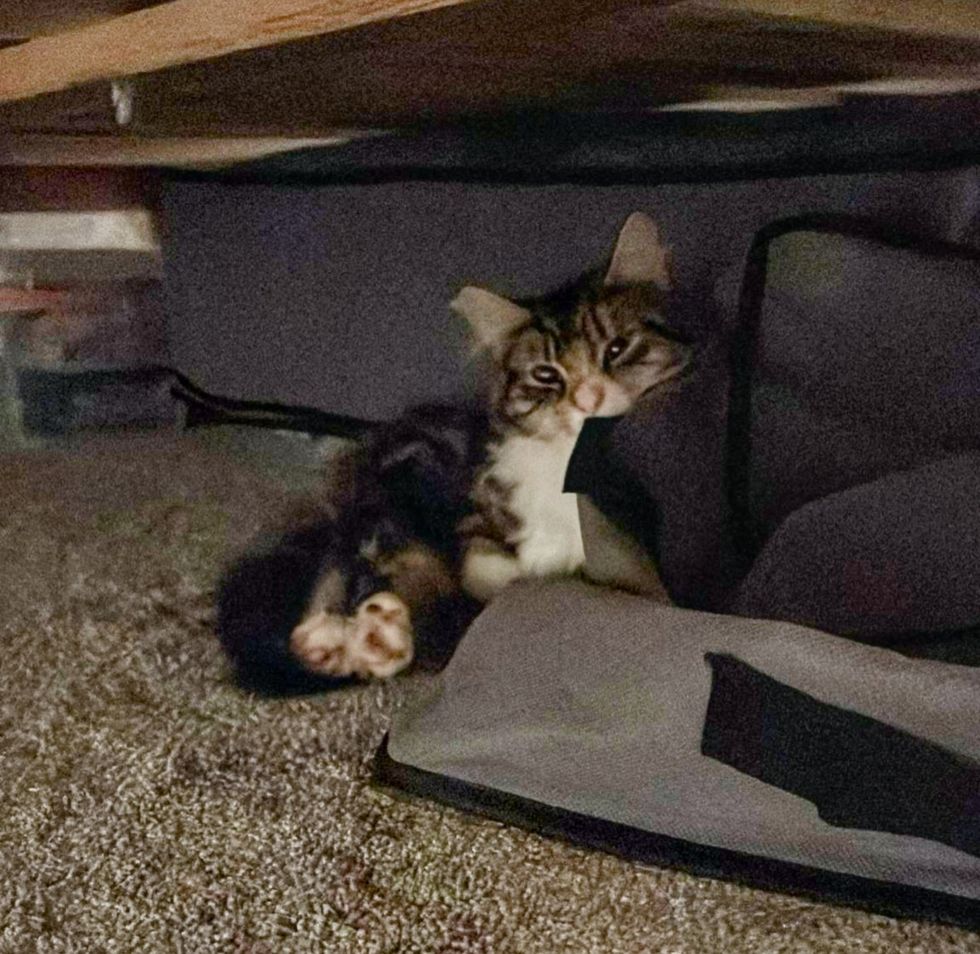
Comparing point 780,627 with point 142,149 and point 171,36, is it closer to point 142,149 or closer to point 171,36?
point 171,36

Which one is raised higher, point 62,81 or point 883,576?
point 62,81

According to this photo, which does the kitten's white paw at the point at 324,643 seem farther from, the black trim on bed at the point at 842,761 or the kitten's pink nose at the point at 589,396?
the black trim on bed at the point at 842,761

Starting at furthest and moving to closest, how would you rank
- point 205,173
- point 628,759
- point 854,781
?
point 205,173, point 628,759, point 854,781

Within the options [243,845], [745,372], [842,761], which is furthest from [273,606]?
[842,761]

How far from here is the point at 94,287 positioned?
5.42 ft

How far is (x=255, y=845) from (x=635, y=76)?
2.12 feet

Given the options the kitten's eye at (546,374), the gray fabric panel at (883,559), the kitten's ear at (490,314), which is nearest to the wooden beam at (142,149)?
the kitten's ear at (490,314)

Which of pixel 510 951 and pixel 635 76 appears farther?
pixel 635 76

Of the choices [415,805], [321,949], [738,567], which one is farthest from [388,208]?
[321,949]

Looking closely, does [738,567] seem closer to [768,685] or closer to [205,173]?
[768,685]

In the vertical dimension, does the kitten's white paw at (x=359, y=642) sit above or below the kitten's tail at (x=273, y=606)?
above

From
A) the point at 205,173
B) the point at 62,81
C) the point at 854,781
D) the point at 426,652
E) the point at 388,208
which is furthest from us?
the point at 205,173

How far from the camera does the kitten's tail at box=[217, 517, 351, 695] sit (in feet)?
3.59

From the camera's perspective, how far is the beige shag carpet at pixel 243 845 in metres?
0.76
